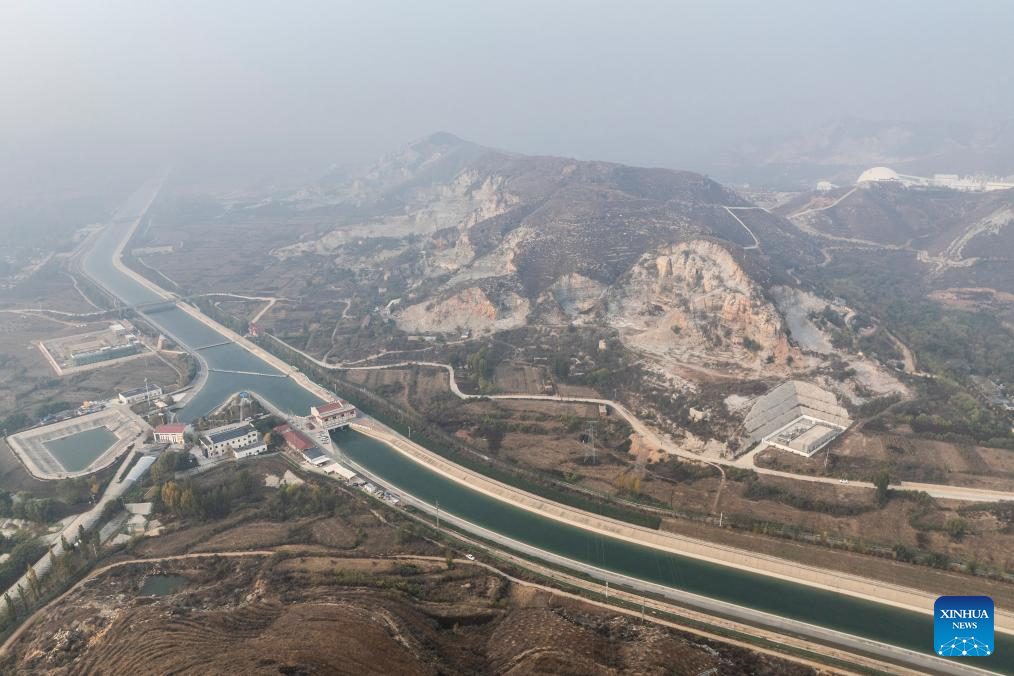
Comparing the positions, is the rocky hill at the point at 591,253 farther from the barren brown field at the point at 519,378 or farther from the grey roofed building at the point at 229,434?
the grey roofed building at the point at 229,434

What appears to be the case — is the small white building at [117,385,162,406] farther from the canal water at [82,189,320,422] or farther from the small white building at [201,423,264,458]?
the small white building at [201,423,264,458]

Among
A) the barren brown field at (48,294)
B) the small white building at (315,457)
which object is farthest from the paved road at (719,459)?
the barren brown field at (48,294)

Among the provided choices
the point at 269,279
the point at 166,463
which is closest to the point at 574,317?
the point at 166,463

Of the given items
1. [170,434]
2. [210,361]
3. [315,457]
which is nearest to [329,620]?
[315,457]

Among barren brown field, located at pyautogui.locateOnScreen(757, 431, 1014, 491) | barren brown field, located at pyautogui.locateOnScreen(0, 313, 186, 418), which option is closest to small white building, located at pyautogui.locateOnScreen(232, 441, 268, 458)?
barren brown field, located at pyautogui.locateOnScreen(0, 313, 186, 418)

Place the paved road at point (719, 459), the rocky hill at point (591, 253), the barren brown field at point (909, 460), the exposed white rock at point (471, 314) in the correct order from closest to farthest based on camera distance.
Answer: the paved road at point (719, 459) < the barren brown field at point (909, 460) < the rocky hill at point (591, 253) < the exposed white rock at point (471, 314)

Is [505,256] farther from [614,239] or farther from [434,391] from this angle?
[434,391]
